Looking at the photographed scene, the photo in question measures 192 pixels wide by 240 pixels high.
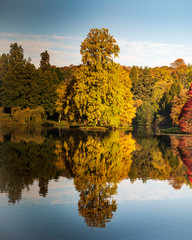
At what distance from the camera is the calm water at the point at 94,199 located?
8.26 meters

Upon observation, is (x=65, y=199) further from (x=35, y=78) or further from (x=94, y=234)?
(x=35, y=78)

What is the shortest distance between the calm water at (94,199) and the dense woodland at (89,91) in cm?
3428

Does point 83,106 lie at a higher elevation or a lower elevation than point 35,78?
lower

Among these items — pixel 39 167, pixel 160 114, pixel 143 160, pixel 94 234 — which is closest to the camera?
pixel 94 234

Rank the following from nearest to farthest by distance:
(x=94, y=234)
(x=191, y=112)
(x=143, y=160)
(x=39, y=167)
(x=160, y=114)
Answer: (x=94, y=234) < (x=39, y=167) < (x=143, y=160) < (x=191, y=112) < (x=160, y=114)

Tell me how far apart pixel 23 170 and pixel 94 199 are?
640cm

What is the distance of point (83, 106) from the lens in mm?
53875

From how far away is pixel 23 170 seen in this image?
16.4m

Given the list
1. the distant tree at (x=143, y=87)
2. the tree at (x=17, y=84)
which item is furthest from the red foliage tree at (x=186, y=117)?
the distant tree at (x=143, y=87)

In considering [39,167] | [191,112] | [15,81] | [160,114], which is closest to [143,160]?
[39,167]

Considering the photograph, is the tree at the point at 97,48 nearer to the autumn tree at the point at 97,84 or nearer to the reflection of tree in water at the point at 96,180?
the autumn tree at the point at 97,84

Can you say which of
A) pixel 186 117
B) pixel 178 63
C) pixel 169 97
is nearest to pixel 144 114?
pixel 169 97

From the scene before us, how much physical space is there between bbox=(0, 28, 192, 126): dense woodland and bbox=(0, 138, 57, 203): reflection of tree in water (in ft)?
102

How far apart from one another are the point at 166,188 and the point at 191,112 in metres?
30.1
